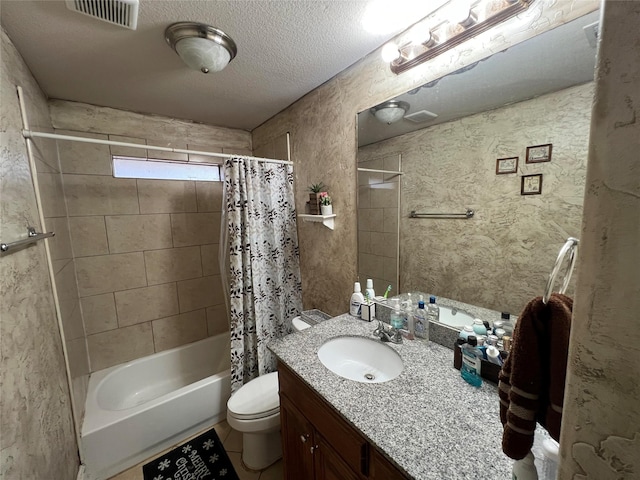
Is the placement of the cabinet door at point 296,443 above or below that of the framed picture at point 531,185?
below

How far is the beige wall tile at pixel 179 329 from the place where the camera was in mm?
2318

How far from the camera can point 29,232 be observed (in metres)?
1.14

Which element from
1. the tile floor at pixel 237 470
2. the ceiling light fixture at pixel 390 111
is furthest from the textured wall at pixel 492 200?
the tile floor at pixel 237 470

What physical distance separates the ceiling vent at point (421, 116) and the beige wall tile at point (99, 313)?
2503 mm

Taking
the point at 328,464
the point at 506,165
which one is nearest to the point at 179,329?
the point at 328,464

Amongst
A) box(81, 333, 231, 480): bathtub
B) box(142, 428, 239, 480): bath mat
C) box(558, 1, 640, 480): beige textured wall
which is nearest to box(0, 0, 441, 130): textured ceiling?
box(558, 1, 640, 480): beige textured wall

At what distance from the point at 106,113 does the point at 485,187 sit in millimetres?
2583

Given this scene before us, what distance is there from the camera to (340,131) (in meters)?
1.63

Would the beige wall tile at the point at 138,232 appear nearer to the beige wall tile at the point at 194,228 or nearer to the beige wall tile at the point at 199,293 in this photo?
the beige wall tile at the point at 194,228

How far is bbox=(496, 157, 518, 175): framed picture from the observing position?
3.22ft

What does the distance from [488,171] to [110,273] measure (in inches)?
104

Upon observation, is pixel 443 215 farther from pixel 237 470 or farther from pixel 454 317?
pixel 237 470

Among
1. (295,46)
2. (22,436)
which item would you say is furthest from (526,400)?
(295,46)

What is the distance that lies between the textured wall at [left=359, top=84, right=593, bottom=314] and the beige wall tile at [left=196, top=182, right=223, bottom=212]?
1731 mm
